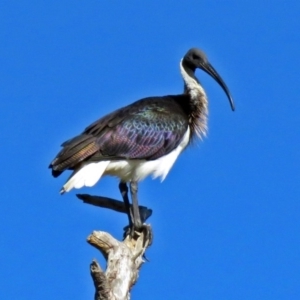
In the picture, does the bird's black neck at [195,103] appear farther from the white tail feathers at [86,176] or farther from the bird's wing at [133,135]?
the white tail feathers at [86,176]

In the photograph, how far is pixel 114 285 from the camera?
35.7ft

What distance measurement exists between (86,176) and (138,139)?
1.43m

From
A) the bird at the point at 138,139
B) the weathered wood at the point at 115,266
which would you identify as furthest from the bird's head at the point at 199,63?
the weathered wood at the point at 115,266

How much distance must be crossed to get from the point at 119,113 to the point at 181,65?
1.93 metres

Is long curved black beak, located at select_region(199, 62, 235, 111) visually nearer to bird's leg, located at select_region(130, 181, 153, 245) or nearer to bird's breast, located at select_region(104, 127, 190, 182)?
bird's breast, located at select_region(104, 127, 190, 182)

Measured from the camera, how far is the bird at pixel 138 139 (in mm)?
13445

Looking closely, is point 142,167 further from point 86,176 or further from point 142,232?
point 142,232

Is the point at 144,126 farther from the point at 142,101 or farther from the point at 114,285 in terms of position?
the point at 114,285

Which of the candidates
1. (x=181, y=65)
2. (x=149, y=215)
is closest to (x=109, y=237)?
(x=149, y=215)

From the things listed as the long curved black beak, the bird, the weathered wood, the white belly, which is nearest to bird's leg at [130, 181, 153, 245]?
the bird

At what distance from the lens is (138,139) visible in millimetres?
14625

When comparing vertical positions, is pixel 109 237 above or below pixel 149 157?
below

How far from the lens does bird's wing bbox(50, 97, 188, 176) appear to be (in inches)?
535

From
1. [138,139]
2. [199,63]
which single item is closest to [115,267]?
[138,139]
